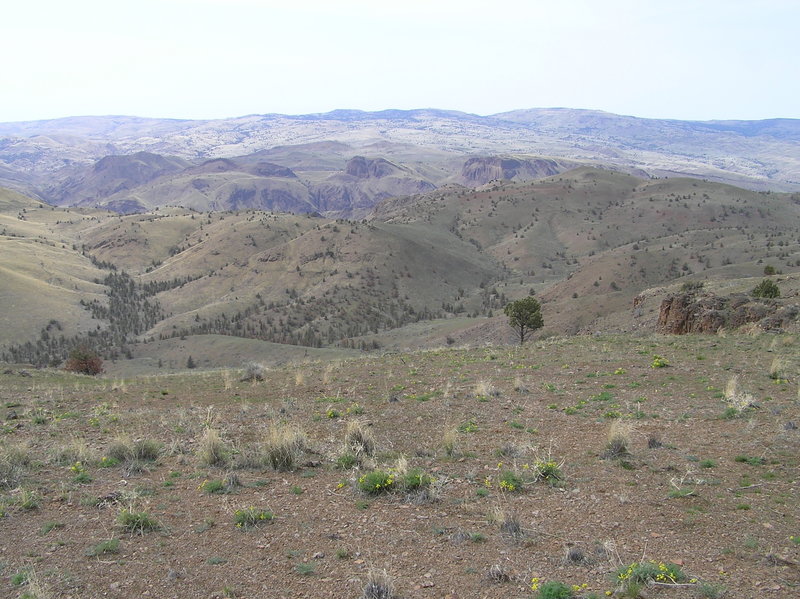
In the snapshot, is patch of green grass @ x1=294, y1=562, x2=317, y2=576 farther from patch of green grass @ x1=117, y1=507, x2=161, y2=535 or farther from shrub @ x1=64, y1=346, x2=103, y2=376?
shrub @ x1=64, y1=346, x2=103, y2=376

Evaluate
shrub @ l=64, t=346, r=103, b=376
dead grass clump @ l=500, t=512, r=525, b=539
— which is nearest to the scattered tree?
shrub @ l=64, t=346, r=103, b=376

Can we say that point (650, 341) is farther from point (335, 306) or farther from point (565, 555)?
point (335, 306)

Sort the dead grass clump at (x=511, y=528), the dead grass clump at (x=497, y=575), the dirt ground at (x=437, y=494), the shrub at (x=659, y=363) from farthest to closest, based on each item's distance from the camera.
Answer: the shrub at (x=659, y=363) < the dead grass clump at (x=511, y=528) < the dirt ground at (x=437, y=494) < the dead grass clump at (x=497, y=575)

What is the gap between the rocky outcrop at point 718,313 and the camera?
2206 cm

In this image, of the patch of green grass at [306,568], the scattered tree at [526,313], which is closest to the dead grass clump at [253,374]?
the patch of green grass at [306,568]

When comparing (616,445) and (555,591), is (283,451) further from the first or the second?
(616,445)

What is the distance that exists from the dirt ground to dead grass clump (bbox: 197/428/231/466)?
6.5 inches

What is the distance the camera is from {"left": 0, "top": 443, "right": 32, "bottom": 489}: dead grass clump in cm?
910

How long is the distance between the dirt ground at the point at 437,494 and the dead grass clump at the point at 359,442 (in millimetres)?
351

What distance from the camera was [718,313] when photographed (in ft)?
78.5

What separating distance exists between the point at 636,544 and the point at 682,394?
7.69m

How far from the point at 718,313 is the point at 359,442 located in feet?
66.3

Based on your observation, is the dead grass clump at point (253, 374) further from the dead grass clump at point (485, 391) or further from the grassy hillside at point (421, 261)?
the grassy hillside at point (421, 261)

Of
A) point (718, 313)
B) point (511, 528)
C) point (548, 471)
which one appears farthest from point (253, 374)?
point (718, 313)
